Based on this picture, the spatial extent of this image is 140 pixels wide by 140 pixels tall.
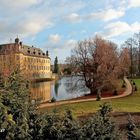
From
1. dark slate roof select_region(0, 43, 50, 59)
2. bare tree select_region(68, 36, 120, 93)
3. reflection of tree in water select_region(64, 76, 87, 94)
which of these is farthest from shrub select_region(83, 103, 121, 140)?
dark slate roof select_region(0, 43, 50, 59)

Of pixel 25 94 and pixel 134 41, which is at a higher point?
pixel 134 41

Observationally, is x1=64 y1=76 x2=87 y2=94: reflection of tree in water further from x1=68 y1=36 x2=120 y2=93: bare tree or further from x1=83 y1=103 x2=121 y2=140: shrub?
x1=83 y1=103 x2=121 y2=140: shrub

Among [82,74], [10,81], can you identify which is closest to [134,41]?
[82,74]

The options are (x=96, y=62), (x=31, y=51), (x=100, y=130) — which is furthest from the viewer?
(x=31, y=51)

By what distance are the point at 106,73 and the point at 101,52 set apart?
A: 2.98 metres

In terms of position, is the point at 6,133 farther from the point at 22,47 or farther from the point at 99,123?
the point at 22,47

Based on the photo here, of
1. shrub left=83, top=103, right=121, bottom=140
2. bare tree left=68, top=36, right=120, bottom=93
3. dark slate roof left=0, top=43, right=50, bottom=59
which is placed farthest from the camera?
dark slate roof left=0, top=43, right=50, bottom=59

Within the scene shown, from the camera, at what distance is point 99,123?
362 inches

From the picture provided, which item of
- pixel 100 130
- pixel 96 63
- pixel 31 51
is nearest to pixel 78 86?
pixel 96 63

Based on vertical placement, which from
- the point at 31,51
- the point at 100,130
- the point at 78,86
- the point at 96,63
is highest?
the point at 31,51

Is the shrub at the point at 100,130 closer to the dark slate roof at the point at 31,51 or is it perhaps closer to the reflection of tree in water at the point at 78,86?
the reflection of tree in water at the point at 78,86

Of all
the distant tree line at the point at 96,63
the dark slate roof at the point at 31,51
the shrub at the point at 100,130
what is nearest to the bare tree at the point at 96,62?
the distant tree line at the point at 96,63

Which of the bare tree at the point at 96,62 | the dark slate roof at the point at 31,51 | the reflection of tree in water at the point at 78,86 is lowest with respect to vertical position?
the reflection of tree in water at the point at 78,86

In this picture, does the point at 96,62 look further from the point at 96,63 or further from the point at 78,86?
the point at 78,86
